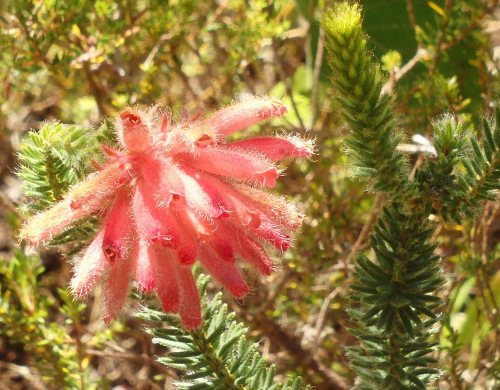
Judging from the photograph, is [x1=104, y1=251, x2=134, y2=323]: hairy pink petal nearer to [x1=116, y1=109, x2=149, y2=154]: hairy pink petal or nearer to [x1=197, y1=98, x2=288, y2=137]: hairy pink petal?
[x1=116, y1=109, x2=149, y2=154]: hairy pink petal

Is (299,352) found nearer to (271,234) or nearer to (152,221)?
(271,234)

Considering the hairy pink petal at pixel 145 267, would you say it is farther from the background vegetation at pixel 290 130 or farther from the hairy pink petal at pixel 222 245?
the background vegetation at pixel 290 130

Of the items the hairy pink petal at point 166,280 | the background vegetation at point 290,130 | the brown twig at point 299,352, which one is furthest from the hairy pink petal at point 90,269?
the brown twig at point 299,352

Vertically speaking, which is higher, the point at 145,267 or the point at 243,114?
the point at 243,114

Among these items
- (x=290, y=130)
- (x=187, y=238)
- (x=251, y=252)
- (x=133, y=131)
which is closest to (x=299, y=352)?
(x=290, y=130)

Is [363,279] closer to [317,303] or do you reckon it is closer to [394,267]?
[394,267]

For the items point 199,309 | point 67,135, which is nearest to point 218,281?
point 199,309
